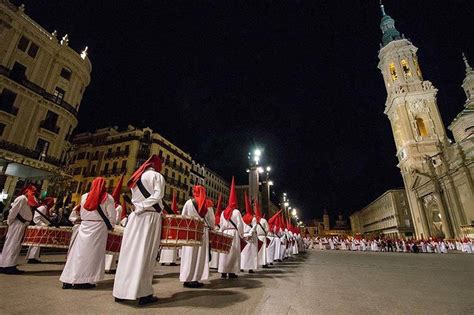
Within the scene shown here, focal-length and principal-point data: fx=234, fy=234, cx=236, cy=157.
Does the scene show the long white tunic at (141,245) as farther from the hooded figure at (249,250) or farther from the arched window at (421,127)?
the arched window at (421,127)

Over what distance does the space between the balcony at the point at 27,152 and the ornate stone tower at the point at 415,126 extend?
1974 inches

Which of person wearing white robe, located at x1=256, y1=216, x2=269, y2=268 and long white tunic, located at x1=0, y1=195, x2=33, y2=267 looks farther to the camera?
person wearing white robe, located at x1=256, y1=216, x2=269, y2=268

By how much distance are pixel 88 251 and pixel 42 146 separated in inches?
963

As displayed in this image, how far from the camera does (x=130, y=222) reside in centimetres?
400

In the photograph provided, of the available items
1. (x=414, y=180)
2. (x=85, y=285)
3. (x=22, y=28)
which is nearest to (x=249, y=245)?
(x=85, y=285)

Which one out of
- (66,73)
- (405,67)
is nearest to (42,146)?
(66,73)

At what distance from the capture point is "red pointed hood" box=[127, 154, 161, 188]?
4.07 m

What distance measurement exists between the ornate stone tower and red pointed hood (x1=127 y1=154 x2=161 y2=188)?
44416 mm

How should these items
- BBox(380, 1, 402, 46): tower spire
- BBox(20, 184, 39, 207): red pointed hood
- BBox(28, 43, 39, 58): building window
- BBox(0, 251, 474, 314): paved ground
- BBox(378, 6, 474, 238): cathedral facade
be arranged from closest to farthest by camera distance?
BBox(0, 251, 474, 314): paved ground < BBox(20, 184, 39, 207): red pointed hood < BBox(28, 43, 39, 58): building window < BBox(378, 6, 474, 238): cathedral facade < BBox(380, 1, 402, 46): tower spire

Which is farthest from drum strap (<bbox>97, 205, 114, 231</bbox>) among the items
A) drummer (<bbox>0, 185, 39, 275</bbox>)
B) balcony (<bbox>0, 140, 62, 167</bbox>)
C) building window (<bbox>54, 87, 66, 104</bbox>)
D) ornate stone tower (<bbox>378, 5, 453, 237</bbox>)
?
ornate stone tower (<bbox>378, 5, 453, 237</bbox>)

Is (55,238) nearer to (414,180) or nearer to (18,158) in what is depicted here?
(18,158)

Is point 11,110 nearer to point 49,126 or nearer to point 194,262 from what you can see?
point 49,126

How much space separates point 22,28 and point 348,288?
31823mm

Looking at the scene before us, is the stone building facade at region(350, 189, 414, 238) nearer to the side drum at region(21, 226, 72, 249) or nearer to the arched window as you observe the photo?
the arched window
